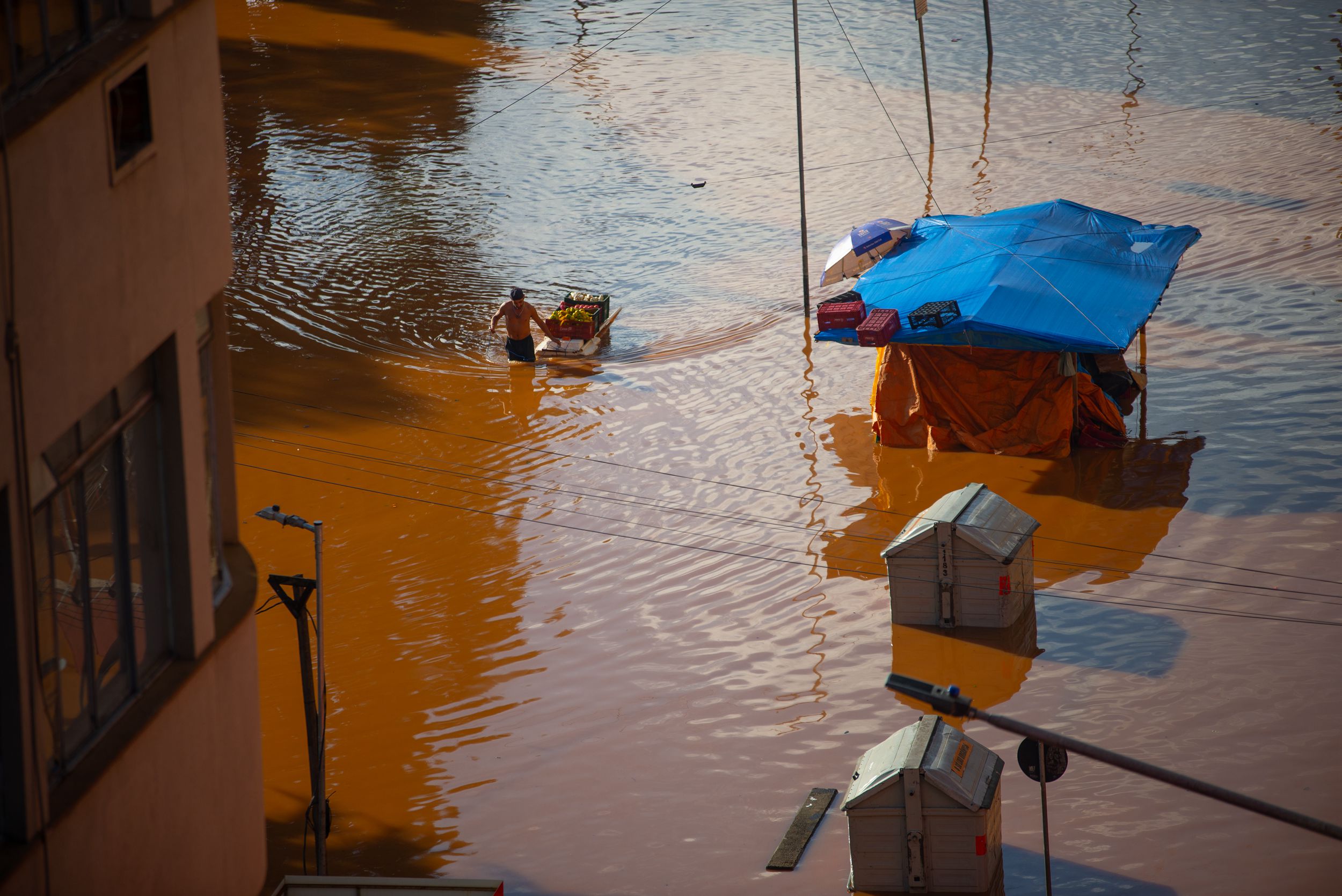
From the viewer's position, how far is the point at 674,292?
22.7m

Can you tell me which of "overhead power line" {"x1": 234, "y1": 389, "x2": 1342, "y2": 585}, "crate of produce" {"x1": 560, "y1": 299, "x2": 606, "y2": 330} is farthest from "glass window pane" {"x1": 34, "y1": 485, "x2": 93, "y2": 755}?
"crate of produce" {"x1": 560, "y1": 299, "x2": 606, "y2": 330}

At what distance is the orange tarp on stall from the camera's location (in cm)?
1641

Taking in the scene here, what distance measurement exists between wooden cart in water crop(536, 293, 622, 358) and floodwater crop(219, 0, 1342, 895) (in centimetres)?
41

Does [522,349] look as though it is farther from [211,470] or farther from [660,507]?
[211,470]

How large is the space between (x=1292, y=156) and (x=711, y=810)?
2215cm

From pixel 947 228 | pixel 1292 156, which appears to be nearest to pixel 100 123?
pixel 947 228

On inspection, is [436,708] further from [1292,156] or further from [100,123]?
[1292,156]

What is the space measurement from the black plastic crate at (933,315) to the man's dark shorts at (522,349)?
6.40 m

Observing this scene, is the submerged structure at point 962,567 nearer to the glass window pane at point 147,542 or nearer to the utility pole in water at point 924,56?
the glass window pane at point 147,542

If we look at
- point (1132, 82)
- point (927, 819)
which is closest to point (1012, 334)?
point (927, 819)

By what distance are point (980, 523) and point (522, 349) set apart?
358 inches

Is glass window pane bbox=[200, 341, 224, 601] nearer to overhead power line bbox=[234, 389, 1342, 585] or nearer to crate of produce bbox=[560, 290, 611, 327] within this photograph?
overhead power line bbox=[234, 389, 1342, 585]

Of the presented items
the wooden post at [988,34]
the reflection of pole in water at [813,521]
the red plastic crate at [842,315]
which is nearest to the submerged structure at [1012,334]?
the red plastic crate at [842,315]

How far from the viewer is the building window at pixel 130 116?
230 inches
